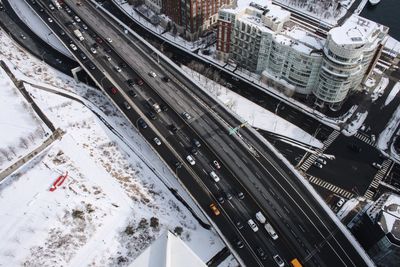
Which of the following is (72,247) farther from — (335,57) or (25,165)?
(335,57)

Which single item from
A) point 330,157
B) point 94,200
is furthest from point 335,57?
point 94,200

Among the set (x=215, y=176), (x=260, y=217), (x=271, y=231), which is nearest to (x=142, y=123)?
(x=215, y=176)

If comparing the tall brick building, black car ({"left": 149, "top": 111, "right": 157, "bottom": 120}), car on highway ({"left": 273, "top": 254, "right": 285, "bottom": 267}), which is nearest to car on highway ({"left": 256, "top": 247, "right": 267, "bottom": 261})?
car on highway ({"left": 273, "top": 254, "right": 285, "bottom": 267})

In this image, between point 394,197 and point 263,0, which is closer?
point 394,197

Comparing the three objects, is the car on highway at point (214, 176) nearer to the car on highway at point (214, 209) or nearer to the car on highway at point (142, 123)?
the car on highway at point (214, 209)

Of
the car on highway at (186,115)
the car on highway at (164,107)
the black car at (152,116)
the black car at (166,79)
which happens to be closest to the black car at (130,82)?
the black car at (166,79)

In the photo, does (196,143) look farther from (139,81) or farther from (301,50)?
(301,50)
